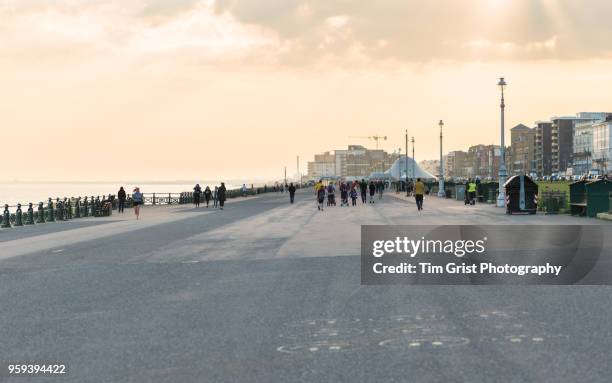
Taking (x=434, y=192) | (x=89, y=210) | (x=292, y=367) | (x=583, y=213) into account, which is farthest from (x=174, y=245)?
(x=434, y=192)

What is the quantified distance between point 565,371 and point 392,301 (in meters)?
3.95

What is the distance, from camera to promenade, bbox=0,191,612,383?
629cm

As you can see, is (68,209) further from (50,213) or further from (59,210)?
(50,213)

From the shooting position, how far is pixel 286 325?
823 centimetres

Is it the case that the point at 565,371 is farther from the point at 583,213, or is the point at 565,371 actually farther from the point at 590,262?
the point at 583,213

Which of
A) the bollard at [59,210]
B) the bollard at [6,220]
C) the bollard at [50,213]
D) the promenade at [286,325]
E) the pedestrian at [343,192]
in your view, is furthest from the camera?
the pedestrian at [343,192]

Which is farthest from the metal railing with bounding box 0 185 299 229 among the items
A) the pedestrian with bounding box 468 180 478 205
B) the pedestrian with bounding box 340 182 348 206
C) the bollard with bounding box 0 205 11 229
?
the pedestrian with bounding box 468 180 478 205

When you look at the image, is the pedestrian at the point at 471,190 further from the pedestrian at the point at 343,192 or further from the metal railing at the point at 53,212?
the metal railing at the point at 53,212

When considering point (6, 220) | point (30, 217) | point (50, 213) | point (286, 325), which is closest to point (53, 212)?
point (50, 213)

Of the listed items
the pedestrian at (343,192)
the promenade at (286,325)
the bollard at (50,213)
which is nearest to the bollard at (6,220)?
the bollard at (50,213)

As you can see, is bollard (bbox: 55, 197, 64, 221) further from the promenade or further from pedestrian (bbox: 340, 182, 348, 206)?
the promenade

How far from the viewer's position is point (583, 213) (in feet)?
102

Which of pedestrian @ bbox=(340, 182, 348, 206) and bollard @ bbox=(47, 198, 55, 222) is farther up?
pedestrian @ bbox=(340, 182, 348, 206)

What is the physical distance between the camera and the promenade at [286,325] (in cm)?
629
